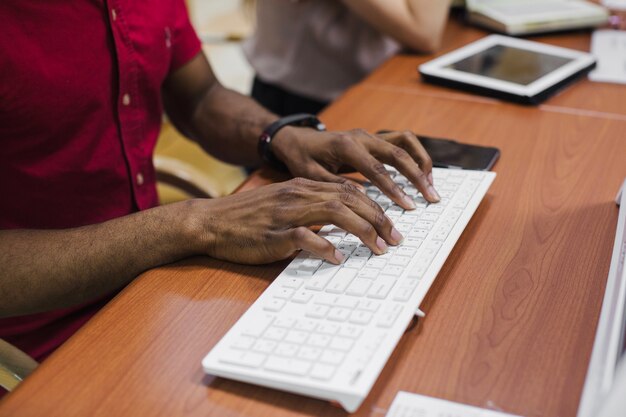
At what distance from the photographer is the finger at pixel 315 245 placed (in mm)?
824

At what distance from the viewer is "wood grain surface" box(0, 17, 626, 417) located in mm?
674

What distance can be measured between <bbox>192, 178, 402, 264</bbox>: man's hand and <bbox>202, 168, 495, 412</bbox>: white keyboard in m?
0.02

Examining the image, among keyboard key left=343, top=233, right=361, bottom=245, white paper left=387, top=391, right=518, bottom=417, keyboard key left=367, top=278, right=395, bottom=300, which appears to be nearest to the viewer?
white paper left=387, top=391, right=518, bottom=417

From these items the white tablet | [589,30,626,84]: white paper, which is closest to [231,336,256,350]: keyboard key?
the white tablet

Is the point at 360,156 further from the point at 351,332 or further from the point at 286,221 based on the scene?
the point at 351,332

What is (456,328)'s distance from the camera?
0.76m

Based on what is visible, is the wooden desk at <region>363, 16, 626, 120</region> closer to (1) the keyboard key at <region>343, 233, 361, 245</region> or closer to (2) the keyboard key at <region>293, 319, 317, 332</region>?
(1) the keyboard key at <region>343, 233, 361, 245</region>

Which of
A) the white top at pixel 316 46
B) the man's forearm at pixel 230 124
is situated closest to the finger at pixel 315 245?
the man's forearm at pixel 230 124

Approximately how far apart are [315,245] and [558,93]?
30.6 inches

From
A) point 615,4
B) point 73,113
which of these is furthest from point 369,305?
point 615,4

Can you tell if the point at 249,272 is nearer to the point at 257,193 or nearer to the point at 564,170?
the point at 257,193

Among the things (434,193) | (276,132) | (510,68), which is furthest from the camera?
(510,68)

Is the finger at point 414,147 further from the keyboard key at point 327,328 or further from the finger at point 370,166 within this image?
Answer: the keyboard key at point 327,328

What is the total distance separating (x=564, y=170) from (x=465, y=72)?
0.43 metres
